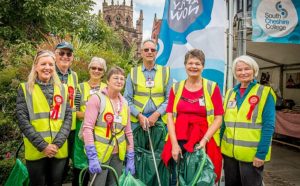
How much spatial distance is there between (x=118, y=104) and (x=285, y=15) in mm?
2940

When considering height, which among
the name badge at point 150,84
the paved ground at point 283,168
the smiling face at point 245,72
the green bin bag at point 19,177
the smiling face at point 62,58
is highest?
the smiling face at point 62,58

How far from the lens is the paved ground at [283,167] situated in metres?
5.50

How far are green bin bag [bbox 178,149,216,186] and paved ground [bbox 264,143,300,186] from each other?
9.48 ft

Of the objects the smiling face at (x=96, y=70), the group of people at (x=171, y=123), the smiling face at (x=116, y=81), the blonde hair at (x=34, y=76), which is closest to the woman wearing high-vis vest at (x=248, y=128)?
the group of people at (x=171, y=123)

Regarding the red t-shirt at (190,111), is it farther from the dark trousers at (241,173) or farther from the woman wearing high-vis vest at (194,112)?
the dark trousers at (241,173)

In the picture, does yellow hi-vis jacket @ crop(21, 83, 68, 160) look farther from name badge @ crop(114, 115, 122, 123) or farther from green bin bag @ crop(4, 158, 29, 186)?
name badge @ crop(114, 115, 122, 123)

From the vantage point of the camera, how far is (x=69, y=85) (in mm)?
3824

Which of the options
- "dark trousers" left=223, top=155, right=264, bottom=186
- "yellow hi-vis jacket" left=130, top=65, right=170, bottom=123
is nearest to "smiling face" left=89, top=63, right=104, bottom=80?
"yellow hi-vis jacket" left=130, top=65, right=170, bottom=123

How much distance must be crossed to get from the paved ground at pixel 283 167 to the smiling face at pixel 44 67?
13.3ft

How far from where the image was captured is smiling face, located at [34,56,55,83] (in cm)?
318

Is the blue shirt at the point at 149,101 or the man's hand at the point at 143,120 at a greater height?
the blue shirt at the point at 149,101

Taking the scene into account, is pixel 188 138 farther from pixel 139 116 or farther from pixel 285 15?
pixel 285 15

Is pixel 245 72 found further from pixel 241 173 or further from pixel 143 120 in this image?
pixel 143 120

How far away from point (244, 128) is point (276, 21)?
2.17 meters
